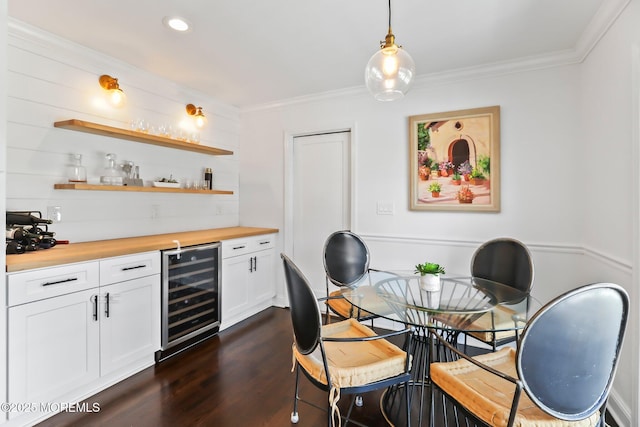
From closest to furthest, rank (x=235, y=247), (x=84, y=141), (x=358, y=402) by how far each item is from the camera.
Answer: (x=358, y=402) → (x=84, y=141) → (x=235, y=247)

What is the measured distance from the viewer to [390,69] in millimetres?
1605

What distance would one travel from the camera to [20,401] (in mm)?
1754

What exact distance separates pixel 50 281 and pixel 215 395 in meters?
1.22

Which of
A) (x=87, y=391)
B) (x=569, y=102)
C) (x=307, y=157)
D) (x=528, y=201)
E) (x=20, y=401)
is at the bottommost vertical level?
(x=87, y=391)

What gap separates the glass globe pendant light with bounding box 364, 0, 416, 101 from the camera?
5.24 ft

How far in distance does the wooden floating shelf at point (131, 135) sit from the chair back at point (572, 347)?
2.95 m

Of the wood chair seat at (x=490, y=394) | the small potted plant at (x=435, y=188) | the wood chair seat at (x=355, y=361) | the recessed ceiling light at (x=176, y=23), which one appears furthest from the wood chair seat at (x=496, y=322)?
the recessed ceiling light at (x=176, y=23)

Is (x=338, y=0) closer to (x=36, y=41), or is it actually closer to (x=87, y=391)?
(x=36, y=41)

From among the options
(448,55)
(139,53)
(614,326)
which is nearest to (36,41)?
(139,53)

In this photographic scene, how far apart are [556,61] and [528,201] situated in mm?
1142

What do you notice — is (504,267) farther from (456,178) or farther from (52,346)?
(52,346)

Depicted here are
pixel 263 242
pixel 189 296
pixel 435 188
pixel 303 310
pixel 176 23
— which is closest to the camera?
pixel 303 310

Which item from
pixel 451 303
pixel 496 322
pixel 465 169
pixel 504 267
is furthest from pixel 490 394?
pixel 465 169

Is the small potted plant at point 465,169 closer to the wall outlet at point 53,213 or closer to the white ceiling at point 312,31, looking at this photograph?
the white ceiling at point 312,31
